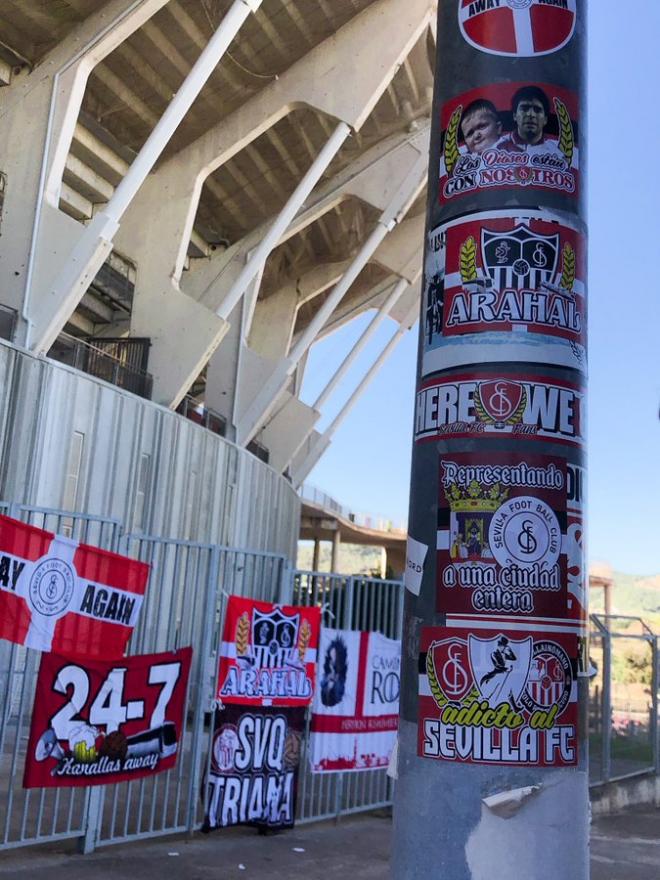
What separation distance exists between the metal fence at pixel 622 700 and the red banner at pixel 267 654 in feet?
17.2

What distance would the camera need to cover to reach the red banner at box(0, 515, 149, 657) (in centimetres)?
659

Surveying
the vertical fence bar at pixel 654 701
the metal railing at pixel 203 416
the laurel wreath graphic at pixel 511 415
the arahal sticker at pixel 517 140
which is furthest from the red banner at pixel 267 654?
the metal railing at pixel 203 416

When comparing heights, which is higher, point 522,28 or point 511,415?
point 522,28

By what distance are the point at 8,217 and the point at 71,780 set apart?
1259 centimetres

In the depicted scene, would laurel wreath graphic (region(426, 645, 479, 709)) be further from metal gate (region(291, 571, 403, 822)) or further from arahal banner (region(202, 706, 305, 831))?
metal gate (region(291, 571, 403, 822))

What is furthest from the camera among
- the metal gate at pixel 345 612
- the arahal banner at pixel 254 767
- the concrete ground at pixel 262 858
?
the metal gate at pixel 345 612

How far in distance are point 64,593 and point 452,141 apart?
4.38m

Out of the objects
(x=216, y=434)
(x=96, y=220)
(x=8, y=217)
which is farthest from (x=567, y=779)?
(x=216, y=434)

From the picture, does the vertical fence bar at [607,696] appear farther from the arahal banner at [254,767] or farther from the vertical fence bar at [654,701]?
the arahal banner at [254,767]

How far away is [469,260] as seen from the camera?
4277mm

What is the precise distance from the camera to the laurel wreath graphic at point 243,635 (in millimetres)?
8359

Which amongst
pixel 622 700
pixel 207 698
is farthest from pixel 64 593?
pixel 622 700

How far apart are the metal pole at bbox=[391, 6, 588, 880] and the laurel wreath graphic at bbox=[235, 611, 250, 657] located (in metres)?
4.26

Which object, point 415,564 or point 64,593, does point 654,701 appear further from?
point 415,564
